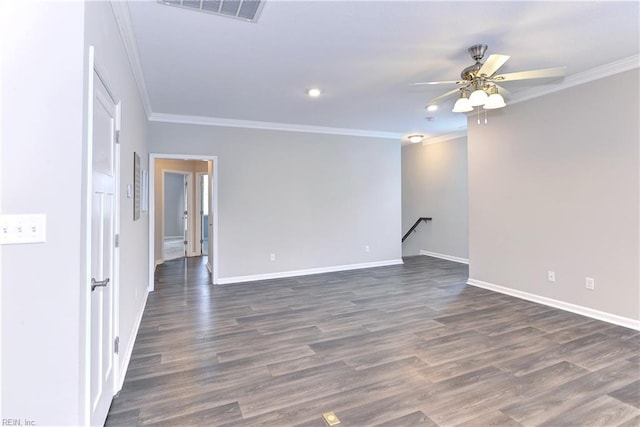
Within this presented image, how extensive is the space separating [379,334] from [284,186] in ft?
10.3

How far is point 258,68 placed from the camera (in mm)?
3191

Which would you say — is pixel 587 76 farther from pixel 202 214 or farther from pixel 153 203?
pixel 202 214

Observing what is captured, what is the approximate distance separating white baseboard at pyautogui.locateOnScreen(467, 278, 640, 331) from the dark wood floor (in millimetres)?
118

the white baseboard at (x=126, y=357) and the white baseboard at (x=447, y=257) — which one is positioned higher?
the white baseboard at (x=447, y=257)

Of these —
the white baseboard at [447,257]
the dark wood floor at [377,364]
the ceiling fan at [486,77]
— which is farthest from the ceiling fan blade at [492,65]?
the white baseboard at [447,257]

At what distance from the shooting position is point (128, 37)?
8.06 ft

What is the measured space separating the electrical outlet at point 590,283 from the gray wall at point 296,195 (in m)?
3.29

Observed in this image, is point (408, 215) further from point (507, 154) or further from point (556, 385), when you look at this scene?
point (556, 385)

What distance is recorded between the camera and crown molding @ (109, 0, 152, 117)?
82.7 inches

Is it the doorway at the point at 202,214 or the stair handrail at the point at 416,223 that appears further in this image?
the doorway at the point at 202,214

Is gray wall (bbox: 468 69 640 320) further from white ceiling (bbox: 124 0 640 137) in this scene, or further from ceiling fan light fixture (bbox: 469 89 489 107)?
ceiling fan light fixture (bbox: 469 89 489 107)

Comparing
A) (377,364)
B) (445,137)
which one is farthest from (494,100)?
(445,137)

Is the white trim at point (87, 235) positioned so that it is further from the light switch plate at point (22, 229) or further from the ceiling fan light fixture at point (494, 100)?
the ceiling fan light fixture at point (494, 100)

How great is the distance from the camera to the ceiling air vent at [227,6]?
2.12 metres
